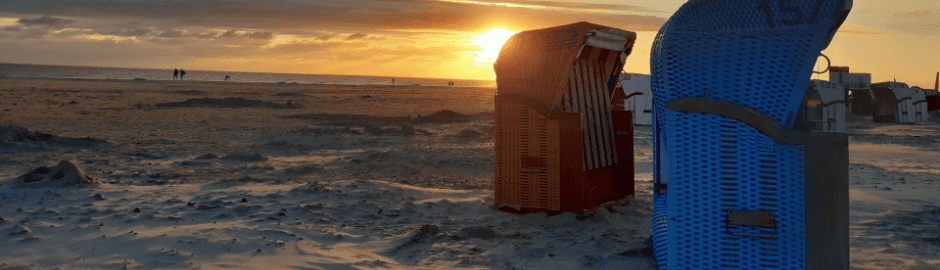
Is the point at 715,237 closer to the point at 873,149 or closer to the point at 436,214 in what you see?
the point at 436,214

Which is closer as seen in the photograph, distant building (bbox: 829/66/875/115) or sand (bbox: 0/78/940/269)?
sand (bbox: 0/78/940/269)

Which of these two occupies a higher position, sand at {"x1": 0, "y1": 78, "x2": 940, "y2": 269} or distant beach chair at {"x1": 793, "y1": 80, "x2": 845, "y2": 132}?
distant beach chair at {"x1": 793, "y1": 80, "x2": 845, "y2": 132}

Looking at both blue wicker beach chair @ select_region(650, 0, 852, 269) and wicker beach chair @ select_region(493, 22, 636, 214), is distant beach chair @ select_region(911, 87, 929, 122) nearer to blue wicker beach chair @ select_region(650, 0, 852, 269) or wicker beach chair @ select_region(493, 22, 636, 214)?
wicker beach chair @ select_region(493, 22, 636, 214)

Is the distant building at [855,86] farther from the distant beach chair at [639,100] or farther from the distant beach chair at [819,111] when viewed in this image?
the distant beach chair at [819,111]

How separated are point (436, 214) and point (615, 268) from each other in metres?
2.58

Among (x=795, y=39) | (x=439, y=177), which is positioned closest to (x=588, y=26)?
(x=795, y=39)

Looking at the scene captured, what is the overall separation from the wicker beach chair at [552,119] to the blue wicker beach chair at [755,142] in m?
2.72

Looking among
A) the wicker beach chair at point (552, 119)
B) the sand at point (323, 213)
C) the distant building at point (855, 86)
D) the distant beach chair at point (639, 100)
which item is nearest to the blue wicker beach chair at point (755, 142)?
the sand at point (323, 213)

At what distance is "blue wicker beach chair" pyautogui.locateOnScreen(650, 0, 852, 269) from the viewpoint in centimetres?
362

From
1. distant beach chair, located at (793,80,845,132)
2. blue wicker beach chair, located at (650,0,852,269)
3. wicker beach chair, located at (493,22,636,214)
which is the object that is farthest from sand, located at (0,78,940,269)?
distant beach chair, located at (793,80,845,132)

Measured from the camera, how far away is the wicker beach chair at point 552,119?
6.62 meters

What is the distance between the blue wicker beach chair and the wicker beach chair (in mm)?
2723

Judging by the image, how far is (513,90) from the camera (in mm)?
6910

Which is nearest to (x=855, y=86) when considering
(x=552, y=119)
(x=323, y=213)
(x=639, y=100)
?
(x=639, y=100)
